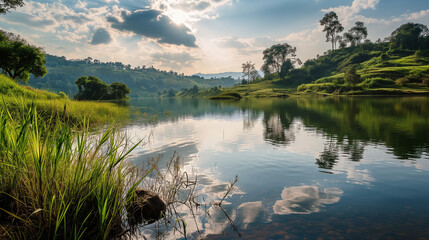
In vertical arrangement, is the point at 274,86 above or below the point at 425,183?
above

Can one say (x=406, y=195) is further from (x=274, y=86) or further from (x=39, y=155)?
(x=274, y=86)

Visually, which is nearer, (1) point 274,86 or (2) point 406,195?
(2) point 406,195

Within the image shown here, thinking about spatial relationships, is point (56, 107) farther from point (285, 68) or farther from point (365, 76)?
point (285, 68)

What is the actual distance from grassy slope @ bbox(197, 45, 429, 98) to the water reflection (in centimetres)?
11057

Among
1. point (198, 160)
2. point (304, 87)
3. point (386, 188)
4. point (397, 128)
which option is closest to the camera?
point (386, 188)

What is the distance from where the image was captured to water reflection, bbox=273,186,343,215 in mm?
7367

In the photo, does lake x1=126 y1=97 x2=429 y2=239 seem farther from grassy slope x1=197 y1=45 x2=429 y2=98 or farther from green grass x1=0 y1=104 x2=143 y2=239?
grassy slope x1=197 y1=45 x2=429 y2=98

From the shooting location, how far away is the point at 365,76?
117000mm

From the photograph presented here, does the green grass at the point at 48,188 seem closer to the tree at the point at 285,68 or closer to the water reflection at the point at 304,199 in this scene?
the water reflection at the point at 304,199

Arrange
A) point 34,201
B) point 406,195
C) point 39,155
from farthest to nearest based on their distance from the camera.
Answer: point 406,195 < point 34,201 < point 39,155

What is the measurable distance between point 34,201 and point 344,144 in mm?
18028

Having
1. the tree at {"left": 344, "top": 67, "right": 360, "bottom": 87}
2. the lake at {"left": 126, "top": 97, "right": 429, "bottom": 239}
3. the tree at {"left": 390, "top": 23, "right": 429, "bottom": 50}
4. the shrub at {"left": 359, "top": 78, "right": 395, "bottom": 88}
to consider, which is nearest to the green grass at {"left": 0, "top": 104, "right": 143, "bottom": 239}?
the lake at {"left": 126, "top": 97, "right": 429, "bottom": 239}

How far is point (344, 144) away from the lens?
54.9 feet

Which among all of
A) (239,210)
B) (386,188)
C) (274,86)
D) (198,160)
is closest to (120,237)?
(239,210)
